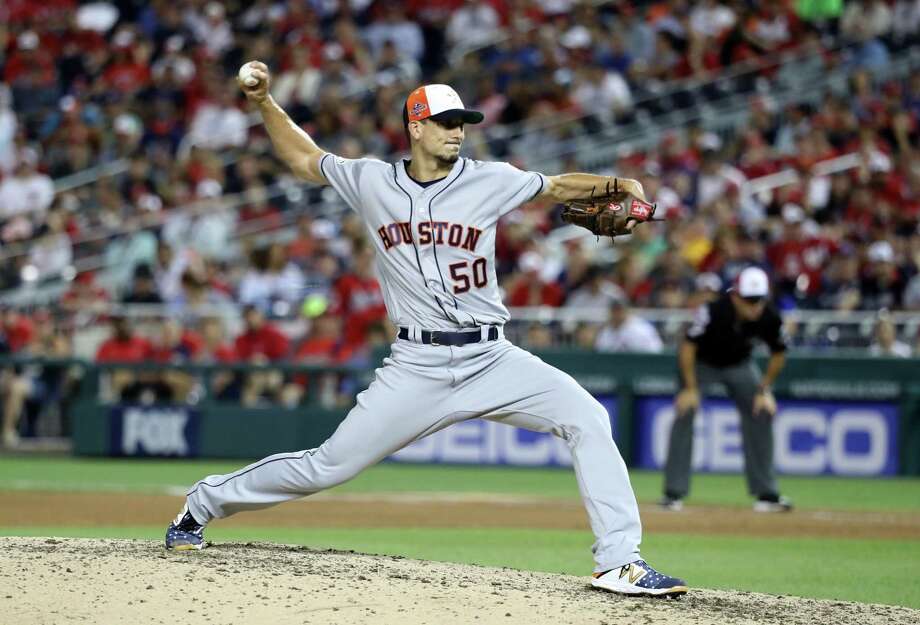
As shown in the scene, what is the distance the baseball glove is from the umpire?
222 inches

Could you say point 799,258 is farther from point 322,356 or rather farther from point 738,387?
point 322,356

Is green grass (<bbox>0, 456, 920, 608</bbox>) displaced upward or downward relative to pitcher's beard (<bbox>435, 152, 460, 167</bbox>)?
downward

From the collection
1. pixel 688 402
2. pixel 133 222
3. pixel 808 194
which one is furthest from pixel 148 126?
pixel 688 402

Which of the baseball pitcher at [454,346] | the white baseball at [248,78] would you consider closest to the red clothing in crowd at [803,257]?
the baseball pitcher at [454,346]

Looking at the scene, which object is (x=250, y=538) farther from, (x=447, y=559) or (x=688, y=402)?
(x=688, y=402)

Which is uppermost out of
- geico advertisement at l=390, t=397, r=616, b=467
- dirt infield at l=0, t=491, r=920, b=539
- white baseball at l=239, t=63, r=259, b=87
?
white baseball at l=239, t=63, r=259, b=87

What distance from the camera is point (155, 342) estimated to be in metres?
17.8

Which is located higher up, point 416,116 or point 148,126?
point 148,126

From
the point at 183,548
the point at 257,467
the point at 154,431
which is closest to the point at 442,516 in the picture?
the point at 183,548

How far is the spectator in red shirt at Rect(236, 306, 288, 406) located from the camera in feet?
56.0

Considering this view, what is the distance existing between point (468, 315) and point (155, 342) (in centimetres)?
1179

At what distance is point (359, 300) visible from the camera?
17.2 m

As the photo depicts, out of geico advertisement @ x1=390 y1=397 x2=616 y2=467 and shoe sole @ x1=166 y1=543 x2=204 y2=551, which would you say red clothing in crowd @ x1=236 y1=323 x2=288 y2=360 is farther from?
shoe sole @ x1=166 y1=543 x2=204 y2=551

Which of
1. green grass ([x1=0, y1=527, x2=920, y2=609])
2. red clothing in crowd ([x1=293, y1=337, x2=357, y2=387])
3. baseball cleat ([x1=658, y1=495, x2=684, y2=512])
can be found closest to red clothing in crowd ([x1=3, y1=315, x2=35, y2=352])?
red clothing in crowd ([x1=293, y1=337, x2=357, y2=387])
